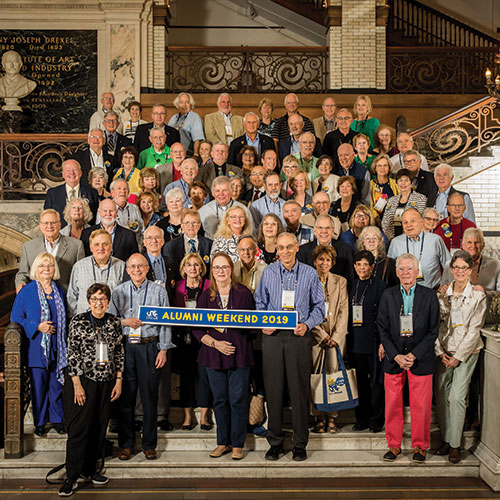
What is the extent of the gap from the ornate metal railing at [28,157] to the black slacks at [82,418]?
17.7 feet

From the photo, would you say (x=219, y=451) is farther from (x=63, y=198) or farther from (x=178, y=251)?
(x=63, y=198)

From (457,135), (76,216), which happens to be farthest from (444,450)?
(457,135)

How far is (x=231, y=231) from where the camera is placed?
6.85 m

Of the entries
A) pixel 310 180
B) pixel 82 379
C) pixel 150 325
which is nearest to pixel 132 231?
pixel 150 325

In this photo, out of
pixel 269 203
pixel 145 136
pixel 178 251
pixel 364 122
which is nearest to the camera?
pixel 178 251

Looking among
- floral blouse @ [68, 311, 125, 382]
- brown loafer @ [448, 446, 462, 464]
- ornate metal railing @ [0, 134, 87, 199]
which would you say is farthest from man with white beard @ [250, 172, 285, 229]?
ornate metal railing @ [0, 134, 87, 199]

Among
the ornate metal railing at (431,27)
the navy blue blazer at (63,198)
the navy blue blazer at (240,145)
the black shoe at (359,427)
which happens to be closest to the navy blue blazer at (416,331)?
the black shoe at (359,427)

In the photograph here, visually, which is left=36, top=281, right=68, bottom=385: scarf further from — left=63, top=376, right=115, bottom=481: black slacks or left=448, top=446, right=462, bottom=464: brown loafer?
left=448, top=446, right=462, bottom=464: brown loafer

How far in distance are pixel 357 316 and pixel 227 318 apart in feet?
3.97

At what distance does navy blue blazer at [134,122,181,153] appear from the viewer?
9094 mm

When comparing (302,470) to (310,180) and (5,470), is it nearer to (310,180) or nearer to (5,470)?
(5,470)

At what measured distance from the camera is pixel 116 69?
1345 cm

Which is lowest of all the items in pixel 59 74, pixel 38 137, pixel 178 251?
pixel 178 251

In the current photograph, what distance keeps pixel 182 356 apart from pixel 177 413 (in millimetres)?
676
